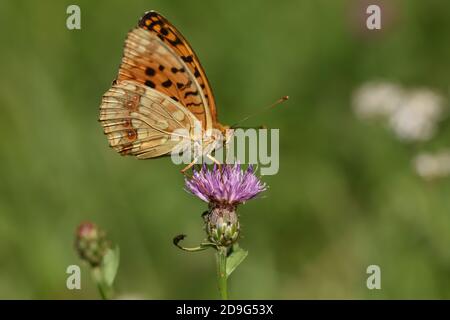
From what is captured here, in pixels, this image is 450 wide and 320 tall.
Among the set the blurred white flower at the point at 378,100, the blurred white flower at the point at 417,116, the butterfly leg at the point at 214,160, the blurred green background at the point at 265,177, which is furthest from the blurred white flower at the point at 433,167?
the butterfly leg at the point at 214,160

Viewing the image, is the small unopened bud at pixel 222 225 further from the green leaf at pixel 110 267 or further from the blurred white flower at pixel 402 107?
the blurred white flower at pixel 402 107

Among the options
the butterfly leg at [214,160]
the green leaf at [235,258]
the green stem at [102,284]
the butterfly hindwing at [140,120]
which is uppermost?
the butterfly hindwing at [140,120]

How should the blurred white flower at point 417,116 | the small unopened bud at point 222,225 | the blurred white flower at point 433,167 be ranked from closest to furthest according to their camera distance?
the small unopened bud at point 222,225
the blurred white flower at point 433,167
the blurred white flower at point 417,116

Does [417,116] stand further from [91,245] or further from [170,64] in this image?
[91,245]

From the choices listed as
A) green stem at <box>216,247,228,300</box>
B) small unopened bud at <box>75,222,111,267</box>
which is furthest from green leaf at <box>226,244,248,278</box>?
small unopened bud at <box>75,222,111,267</box>

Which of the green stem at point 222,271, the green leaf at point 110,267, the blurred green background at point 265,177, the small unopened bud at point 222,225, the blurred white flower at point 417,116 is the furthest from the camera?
the blurred white flower at point 417,116

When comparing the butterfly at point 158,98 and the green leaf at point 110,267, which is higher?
the butterfly at point 158,98

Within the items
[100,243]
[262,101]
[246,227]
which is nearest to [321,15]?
[262,101]

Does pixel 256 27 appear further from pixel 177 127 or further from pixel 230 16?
pixel 177 127

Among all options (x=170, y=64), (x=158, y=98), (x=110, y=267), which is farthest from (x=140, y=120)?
(x=110, y=267)
